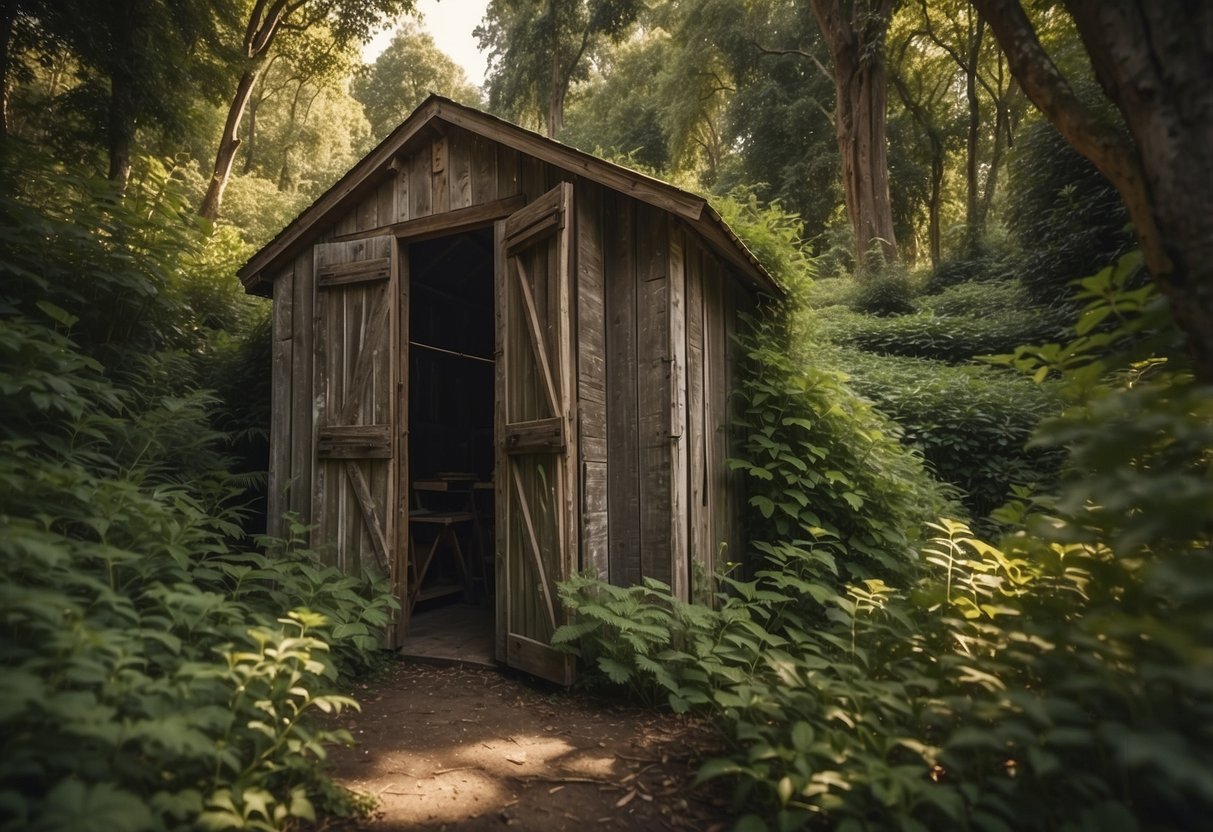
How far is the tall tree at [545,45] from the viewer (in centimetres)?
1458

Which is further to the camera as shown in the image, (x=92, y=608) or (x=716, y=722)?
(x=716, y=722)

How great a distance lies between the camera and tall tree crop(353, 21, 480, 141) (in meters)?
21.8

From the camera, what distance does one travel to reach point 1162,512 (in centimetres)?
158

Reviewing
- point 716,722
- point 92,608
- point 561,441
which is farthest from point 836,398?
point 92,608

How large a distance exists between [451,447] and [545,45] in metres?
13.5

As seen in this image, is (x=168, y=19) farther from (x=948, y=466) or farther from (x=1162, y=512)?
(x=948, y=466)

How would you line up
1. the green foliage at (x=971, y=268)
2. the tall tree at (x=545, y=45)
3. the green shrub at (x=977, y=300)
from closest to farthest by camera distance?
the green shrub at (x=977, y=300)
the green foliage at (x=971, y=268)
the tall tree at (x=545, y=45)

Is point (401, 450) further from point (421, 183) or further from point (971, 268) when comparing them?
point (971, 268)

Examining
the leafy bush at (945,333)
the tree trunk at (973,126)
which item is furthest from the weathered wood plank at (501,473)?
the tree trunk at (973,126)

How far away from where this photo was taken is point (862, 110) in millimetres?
12422

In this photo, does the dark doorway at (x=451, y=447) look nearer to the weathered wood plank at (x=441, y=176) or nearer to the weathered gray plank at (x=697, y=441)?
the weathered wood plank at (x=441, y=176)

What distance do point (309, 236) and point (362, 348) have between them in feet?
4.36

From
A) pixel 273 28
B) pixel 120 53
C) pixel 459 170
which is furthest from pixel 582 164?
pixel 273 28

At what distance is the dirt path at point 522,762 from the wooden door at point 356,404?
136 centimetres
